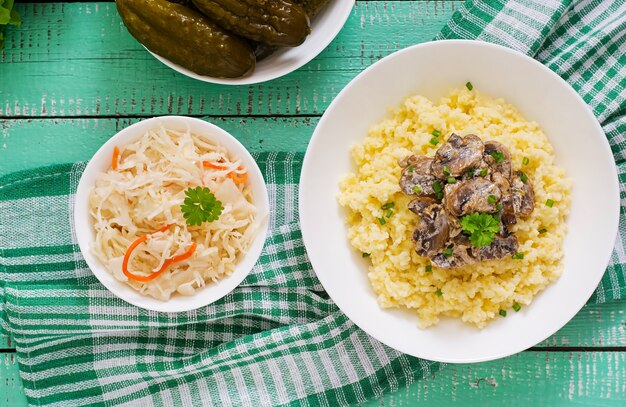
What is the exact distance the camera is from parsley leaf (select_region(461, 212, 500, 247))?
240cm

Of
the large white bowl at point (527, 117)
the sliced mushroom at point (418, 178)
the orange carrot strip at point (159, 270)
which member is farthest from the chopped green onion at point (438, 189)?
the orange carrot strip at point (159, 270)

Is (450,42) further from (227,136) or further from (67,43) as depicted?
(67,43)

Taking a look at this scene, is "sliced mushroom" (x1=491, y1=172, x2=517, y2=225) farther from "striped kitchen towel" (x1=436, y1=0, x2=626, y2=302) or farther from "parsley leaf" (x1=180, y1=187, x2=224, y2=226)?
"parsley leaf" (x1=180, y1=187, x2=224, y2=226)

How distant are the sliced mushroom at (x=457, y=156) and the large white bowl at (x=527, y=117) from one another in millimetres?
346

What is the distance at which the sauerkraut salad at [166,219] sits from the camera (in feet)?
8.91

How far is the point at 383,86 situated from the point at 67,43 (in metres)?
1.42

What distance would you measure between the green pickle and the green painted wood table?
335 millimetres

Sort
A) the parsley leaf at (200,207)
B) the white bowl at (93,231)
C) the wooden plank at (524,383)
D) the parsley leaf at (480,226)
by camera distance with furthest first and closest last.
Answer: the wooden plank at (524,383) → the white bowl at (93,231) → the parsley leaf at (200,207) → the parsley leaf at (480,226)

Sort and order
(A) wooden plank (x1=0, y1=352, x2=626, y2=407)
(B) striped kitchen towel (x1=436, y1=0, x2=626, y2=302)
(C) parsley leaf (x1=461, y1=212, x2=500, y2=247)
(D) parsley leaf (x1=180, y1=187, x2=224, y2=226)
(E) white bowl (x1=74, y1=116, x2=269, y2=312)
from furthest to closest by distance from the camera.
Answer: (A) wooden plank (x1=0, y1=352, x2=626, y2=407) → (B) striped kitchen towel (x1=436, y1=0, x2=626, y2=302) → (E) white bowl (x1=74, y1=116, x2=269, y2=312) → (D) parsley leaf (x1=180, y1=187, x2=224, y2=226) → (C) parsley leaf (x1=461, y1=212, x2=500, y2=247)

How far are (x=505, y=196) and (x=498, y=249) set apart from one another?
190 millimetres

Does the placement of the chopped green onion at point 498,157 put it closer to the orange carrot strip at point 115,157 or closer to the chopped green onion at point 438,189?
the chopped green onion at point 438,189

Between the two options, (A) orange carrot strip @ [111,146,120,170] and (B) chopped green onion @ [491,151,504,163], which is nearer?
(B) chopped green onion @ [491,151,504,163]

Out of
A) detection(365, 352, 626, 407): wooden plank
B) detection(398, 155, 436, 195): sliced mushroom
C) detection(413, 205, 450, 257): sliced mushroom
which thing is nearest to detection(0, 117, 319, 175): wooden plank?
detection(398, 155, 436, 195): sliced mushroom

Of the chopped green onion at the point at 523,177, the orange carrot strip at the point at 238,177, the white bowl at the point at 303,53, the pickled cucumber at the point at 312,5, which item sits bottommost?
the orange carrot strip at the point at 238,177
